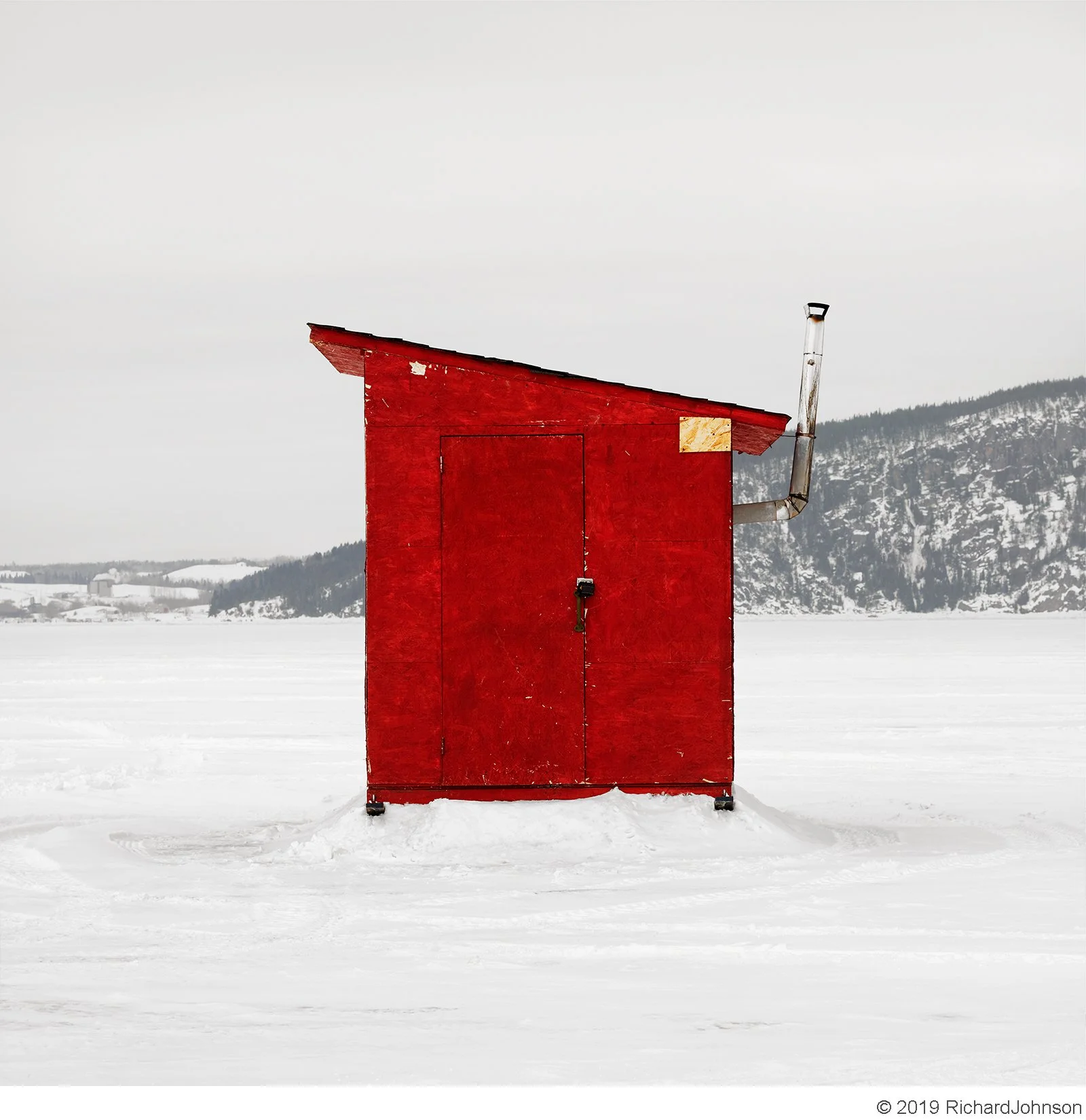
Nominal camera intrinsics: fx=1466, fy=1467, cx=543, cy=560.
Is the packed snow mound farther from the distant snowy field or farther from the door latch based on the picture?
the door latch

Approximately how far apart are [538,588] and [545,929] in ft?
9.73

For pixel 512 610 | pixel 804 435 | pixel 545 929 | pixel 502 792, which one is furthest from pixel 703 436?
pixel 545 929

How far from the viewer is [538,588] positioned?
375 inches

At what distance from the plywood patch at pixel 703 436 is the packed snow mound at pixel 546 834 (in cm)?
228

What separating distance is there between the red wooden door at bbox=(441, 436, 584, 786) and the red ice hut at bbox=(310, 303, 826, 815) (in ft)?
0.04

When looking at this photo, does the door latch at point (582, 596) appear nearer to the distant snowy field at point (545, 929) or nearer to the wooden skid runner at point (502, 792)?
the wooden skid runner at point (502, 792)

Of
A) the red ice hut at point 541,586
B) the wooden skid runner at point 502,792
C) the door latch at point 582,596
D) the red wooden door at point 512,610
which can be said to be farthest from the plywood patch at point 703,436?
the wooden skid runner at point 502,792

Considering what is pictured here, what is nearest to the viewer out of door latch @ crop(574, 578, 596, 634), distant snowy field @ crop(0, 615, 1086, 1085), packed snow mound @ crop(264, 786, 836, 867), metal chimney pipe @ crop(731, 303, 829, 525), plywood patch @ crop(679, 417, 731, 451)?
distant snowy field @ crop(0, 615, 1086, 1085)

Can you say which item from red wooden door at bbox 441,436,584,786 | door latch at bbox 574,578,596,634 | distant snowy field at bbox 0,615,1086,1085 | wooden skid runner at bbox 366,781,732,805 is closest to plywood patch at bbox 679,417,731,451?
red wooden door at bbox 441,436,584,786

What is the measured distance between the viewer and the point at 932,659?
47906mm

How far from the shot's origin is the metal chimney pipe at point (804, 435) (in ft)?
33.7

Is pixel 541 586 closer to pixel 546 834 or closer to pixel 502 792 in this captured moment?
pixel 502 792

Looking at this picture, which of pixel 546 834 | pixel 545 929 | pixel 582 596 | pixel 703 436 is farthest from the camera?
pixel 703 436

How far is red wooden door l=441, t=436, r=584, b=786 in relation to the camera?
9.48 m
